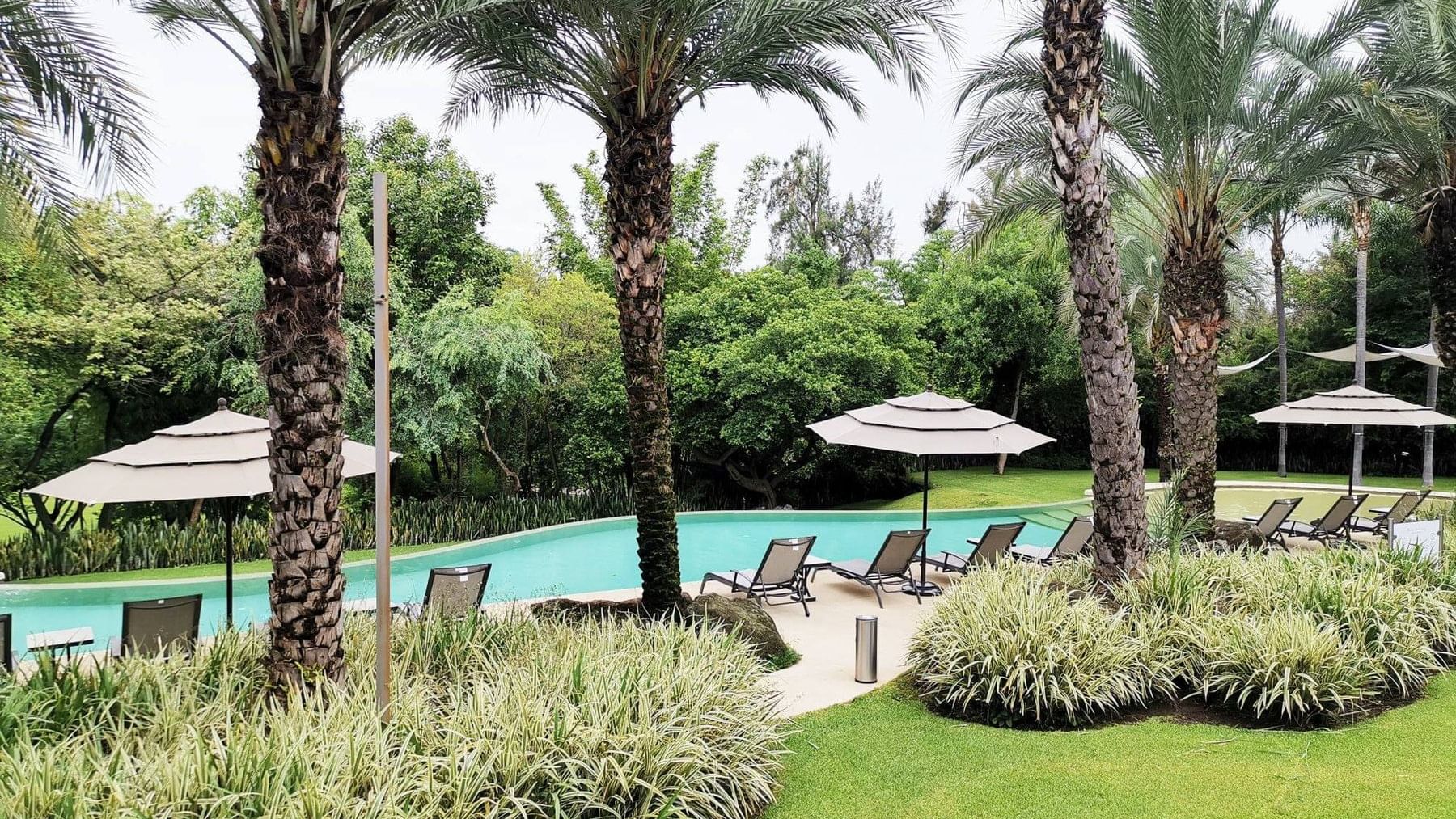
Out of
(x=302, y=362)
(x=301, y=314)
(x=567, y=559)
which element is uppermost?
(x=301, y=314)

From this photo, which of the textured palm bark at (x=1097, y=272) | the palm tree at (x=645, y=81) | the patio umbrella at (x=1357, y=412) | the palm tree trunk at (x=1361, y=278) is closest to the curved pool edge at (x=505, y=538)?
the palm tree at (x=645, y=81)

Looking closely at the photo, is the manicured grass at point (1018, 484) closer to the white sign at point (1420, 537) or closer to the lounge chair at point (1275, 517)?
the lounge chair at point (1275, 517)

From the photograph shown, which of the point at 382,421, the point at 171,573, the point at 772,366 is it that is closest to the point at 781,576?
the point at 382,421

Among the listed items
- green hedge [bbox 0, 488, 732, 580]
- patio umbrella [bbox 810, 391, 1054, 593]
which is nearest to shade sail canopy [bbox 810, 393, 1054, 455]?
patio umbrella [bbox 810, 391, 1054, 593]

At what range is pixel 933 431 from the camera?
33.6ft

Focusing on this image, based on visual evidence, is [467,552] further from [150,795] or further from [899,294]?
[899,294]

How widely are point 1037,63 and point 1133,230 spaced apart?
12.0 m

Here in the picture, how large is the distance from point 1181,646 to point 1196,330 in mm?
6391

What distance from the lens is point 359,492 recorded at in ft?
59.8

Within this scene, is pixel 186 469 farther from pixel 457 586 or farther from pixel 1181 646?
pixel 1181 646

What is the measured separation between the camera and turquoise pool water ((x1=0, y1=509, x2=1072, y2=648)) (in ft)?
32.8

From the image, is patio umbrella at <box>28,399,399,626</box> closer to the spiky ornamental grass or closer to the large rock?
the spiky ornamental grass

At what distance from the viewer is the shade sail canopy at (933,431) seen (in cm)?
980

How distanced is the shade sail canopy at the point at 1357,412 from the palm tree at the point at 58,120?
16.0 m
